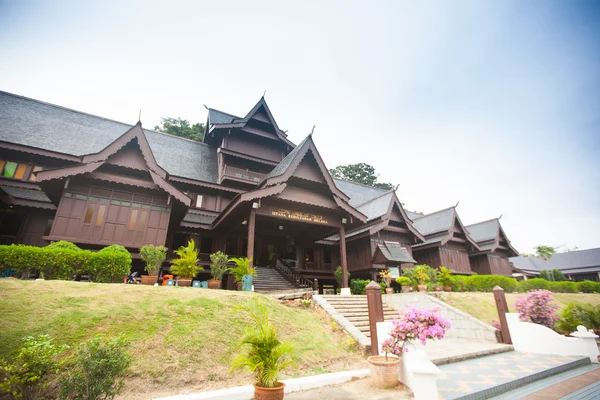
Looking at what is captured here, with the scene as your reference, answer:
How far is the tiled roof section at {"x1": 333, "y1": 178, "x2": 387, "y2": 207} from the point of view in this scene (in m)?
27.7

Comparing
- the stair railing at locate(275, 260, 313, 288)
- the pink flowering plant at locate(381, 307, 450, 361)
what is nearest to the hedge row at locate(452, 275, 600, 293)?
the stair railing at locate(275, 260, 313, 288)

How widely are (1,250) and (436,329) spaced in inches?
459

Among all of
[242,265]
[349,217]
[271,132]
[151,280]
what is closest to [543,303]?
[349,217]

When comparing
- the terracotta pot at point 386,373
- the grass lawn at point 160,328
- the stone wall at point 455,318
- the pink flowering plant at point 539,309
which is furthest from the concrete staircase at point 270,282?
the pink flowering plant at point 539,309

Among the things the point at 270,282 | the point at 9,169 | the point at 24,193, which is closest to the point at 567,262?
the point at 270,282

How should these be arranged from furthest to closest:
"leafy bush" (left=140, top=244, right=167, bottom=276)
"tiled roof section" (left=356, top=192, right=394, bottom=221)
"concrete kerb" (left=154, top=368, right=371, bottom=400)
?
A: "tiled roof section" (left=356, top=192, right=394, bottom=221) < "leafy bush" (left=140, top=244, right=167, bottom=276) < "concrete kerb" (left=154, top=368, right=371, bottom=400)

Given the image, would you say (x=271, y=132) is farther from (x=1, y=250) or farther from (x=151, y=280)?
(x=1, y=250)

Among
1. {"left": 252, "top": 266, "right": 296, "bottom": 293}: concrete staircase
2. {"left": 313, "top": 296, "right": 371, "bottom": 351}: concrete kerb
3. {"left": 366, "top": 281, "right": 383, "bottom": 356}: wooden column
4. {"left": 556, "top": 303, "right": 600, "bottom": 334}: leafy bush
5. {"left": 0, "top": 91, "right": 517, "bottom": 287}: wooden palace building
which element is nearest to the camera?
{"left": 366, "top": 281, "right": 383, "bottom": 356}: wooden column

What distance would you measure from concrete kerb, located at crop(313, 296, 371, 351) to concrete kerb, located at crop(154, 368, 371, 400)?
50.0 inches

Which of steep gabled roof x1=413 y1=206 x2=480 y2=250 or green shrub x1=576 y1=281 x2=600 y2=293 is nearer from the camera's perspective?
green shrub x1=576 y1=281 x2=600 y2=293

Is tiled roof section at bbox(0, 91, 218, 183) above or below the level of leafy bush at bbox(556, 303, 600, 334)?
above

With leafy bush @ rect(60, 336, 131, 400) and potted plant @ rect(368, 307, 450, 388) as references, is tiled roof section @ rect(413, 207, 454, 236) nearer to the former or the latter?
potted plant @ rect(368, 307, 450, 388)

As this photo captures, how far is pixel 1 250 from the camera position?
26.5 ft

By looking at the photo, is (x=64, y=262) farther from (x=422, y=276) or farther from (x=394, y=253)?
(x=394, y=253)
